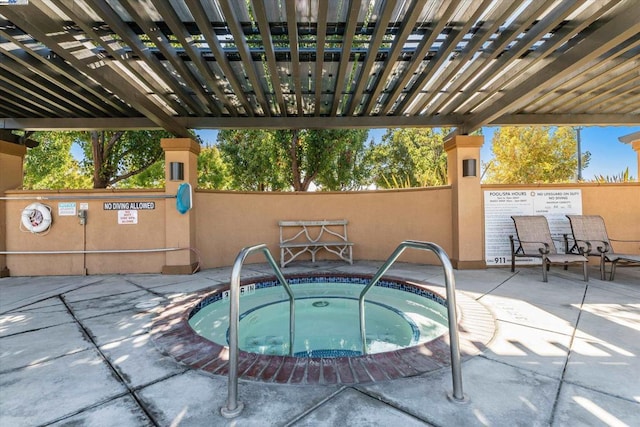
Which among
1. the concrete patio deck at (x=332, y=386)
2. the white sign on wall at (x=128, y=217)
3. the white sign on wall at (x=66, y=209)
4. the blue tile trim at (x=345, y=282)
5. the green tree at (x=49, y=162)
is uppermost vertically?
the green tree at (x=49, y=162)

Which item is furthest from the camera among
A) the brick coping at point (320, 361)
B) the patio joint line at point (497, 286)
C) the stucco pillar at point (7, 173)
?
the stucco pillar at point (7, 173)

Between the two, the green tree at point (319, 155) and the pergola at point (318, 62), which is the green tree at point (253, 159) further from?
the pergola at point (318, 62)

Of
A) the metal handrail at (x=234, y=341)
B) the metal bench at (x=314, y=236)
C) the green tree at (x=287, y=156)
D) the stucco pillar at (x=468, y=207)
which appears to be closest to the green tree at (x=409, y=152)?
the green tree at (x=287, y=156)

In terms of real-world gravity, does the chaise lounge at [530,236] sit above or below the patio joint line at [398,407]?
above

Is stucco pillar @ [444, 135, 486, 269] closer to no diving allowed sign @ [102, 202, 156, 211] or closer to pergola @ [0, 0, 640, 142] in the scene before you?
pergola @ [0, 0, 640, 142]

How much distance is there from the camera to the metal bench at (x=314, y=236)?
251 inches

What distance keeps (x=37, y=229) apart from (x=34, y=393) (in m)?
4.72

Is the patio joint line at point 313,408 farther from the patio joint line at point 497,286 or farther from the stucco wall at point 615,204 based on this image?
the stucco wall at point 615,204

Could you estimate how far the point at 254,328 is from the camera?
346 centimetres

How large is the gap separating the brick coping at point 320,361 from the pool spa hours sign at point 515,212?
3.36 metres

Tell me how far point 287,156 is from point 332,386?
9881 millimetres

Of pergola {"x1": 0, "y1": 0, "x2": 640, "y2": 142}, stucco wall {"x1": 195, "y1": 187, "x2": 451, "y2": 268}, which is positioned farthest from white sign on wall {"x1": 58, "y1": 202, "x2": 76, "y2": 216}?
stucco wall {"x1": 195, "y1": 187, "x2": 451, "y2": 268}

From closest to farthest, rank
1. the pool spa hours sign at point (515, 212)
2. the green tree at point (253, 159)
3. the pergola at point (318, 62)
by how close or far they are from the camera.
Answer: the pergola at point (318, 62) < the pool spa hours sign at point (515, 212) < the green tree at point (253, 159)

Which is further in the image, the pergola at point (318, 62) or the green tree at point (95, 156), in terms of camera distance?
the green tree at point (95, 156)
